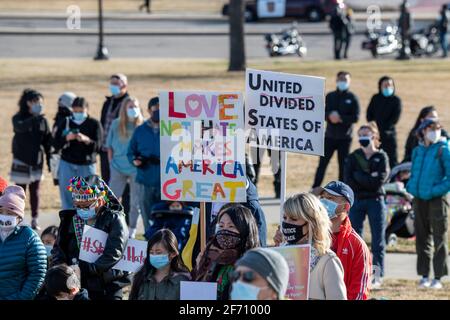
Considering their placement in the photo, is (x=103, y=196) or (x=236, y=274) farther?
(x=103, y=196)

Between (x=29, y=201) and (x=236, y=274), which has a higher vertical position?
(x=236, y=274)

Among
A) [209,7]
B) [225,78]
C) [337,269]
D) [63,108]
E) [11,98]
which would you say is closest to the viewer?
[337,269]

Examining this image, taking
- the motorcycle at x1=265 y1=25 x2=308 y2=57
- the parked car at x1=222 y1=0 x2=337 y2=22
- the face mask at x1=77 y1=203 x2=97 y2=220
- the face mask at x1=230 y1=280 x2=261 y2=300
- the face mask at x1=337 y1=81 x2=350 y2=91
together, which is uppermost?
the face mask at x1=230 y1=280 x2=261 y2=300

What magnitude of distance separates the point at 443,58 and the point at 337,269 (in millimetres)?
27014

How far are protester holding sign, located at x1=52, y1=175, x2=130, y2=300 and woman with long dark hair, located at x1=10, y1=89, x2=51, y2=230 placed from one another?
5.70 meters

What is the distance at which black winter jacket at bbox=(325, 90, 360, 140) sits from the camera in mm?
16531

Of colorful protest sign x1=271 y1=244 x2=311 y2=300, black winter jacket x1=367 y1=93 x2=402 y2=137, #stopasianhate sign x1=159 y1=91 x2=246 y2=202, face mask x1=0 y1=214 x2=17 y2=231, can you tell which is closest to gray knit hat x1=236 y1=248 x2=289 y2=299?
colorful protest sign x1=271 y1=244 x2=311 y2=300

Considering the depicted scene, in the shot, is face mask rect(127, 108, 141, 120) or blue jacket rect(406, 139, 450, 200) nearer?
blue jacket rect(406, 139, 450, 200)

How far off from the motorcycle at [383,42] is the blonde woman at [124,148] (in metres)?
19.8

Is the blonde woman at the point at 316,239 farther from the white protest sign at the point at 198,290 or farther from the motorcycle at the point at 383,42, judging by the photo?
the motorcycle at the point at 383,42

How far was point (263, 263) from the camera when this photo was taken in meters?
5.79

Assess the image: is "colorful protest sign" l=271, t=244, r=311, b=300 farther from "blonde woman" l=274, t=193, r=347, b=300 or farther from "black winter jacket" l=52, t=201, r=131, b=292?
"black winter jacket" l=52, t=201, r=131, b=292

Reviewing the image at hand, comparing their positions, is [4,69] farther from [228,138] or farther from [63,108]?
[228,138]
